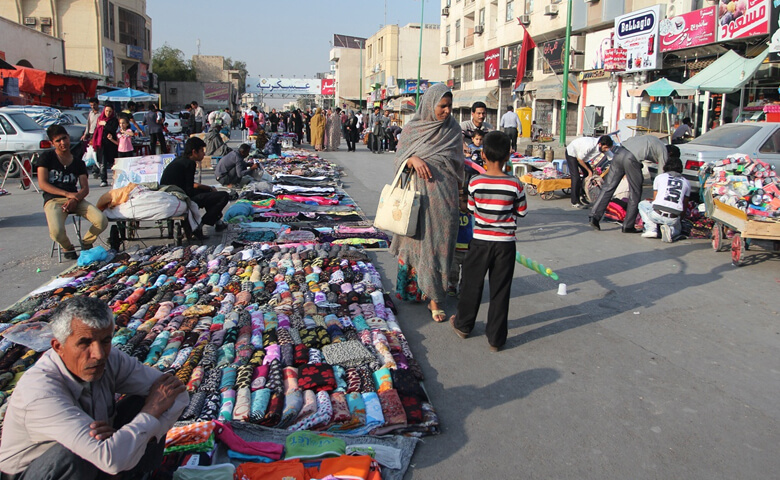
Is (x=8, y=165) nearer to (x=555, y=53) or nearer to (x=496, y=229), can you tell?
(x=496, y=229)

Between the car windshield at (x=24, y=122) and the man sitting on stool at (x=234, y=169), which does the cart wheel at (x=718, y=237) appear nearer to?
the man sitting on stool at (x=234, y=169)

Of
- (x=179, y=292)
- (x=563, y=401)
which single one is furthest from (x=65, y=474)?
(x=179, y=292)

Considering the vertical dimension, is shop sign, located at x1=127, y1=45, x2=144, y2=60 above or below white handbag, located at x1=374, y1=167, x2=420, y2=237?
above

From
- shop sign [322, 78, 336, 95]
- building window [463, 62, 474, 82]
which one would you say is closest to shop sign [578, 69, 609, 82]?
building window [463, 62, 474, 82]

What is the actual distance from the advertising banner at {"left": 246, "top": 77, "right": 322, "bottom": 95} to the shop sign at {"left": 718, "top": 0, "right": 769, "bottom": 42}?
7998 cm

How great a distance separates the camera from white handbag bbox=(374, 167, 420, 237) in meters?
4.97

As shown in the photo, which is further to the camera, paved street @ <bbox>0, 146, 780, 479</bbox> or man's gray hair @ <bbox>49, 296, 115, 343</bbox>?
paved street @ <bbox>0, 146, 780, 479</bbox>

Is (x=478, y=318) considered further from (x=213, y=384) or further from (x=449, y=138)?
(x=213, y=384)

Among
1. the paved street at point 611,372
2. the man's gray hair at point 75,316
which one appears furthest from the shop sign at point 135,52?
the man's gray hair at point 75,316

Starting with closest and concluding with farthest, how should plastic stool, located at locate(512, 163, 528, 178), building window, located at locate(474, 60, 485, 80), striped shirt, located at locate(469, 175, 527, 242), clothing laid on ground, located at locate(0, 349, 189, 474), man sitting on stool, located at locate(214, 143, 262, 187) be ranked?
clothing laid on ground, located at locate(0, 349, 189, 474) < striped shirt, located at locate(469, 175, 527, 242) < man sitting on stool, located at locate(214, 143, 262, 187) < plastic stool, located at locate(512, 163, 528, 178) < building window, located at locate(474, 60, 485, 80)

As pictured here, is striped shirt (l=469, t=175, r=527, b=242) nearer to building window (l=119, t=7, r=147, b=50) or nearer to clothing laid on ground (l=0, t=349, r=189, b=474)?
clothing laid on ground (l=0, t=349, r=189, b=474)

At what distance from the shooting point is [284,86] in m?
93.4

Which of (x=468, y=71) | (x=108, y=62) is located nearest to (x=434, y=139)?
(x=468, y=71)

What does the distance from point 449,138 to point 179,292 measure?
290cm
